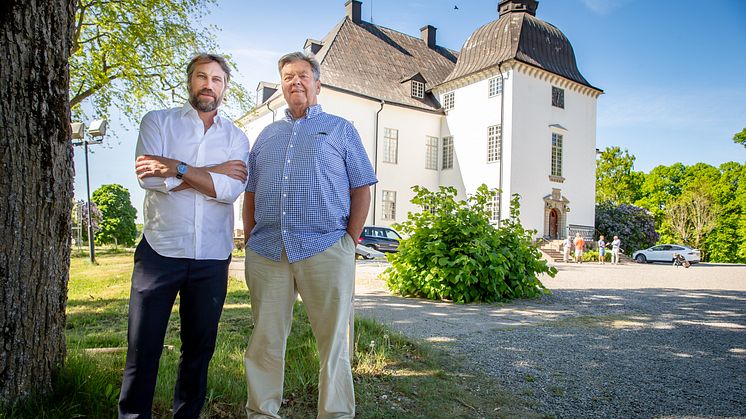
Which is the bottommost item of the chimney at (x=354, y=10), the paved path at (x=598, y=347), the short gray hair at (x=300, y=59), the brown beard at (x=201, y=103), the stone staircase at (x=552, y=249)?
the paved path at (x=598, y=347)

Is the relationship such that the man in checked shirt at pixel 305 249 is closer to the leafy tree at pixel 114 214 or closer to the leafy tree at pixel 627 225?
the leafy tree at pixel 114 214

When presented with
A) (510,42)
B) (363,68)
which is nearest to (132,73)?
(363,68)

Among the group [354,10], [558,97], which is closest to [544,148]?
[558,97]

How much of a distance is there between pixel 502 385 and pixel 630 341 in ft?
7.79

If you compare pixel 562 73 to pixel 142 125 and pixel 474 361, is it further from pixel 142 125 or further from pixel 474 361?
pixel 142 125

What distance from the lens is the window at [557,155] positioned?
2841 centimetres

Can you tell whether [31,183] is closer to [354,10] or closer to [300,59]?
[300,59]

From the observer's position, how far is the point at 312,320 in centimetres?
278

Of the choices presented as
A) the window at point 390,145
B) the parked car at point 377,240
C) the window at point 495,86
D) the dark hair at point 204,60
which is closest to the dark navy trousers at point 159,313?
the dark hair at point 204,60

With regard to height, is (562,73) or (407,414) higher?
(562,73)

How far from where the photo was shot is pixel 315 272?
2676 mm

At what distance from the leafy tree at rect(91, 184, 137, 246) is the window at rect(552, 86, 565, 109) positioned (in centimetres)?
2278

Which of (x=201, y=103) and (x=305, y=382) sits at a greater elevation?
(x=201, y=103)

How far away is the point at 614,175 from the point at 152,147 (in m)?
47.5
